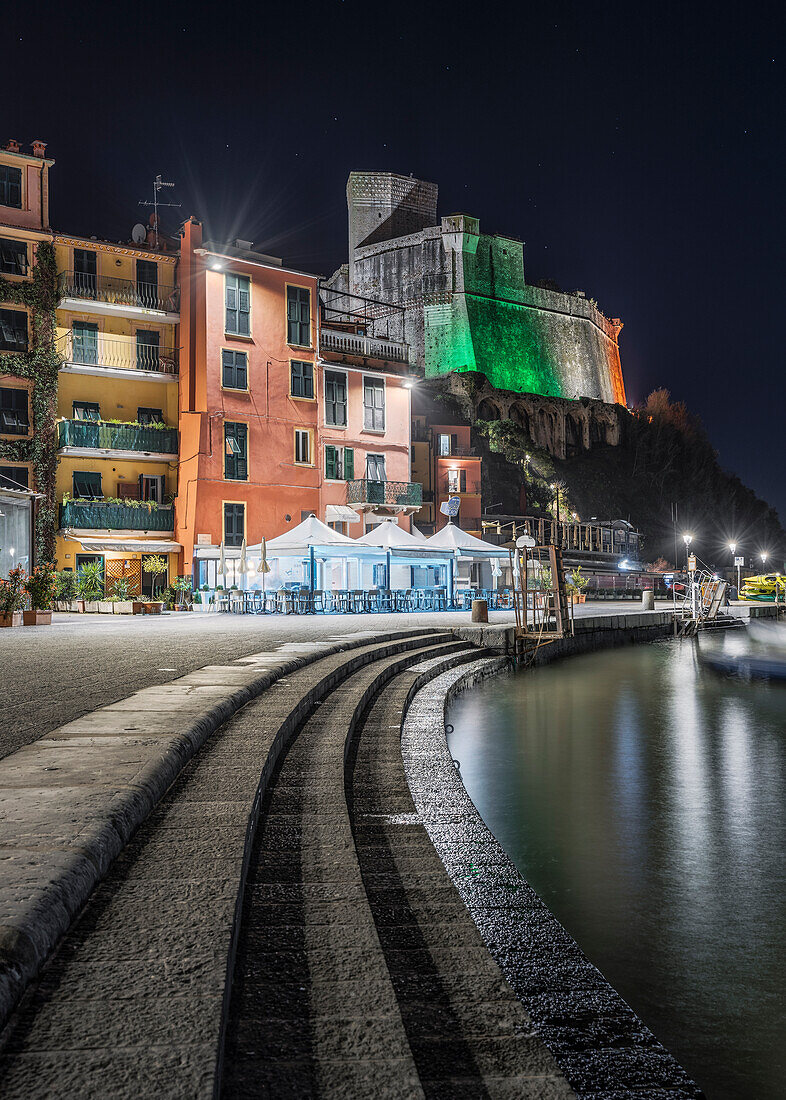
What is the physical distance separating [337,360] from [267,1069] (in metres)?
28.7

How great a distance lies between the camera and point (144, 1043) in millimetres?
1585

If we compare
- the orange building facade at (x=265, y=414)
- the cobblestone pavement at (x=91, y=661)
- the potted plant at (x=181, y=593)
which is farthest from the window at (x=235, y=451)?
the cobblestone pavement at (x=91, y=661)

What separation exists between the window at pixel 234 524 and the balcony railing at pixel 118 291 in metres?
6.75

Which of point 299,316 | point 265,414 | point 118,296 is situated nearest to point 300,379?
point 265,414

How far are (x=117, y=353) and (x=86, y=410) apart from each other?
2.08 meters

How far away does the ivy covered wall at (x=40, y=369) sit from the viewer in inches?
938

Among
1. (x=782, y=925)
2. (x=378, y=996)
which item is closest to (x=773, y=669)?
(x=782, y=925)

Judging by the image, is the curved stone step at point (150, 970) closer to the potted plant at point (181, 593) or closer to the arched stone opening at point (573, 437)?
the potted plant at point (181, 593)

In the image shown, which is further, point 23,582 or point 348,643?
point 23,582

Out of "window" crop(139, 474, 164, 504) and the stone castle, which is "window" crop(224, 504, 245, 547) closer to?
"window" crop(139, 474, 164, 504)

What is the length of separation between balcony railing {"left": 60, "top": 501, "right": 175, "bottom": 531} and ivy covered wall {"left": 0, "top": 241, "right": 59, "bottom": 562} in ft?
1.92

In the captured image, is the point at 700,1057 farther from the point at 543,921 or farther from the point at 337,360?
the point at 337,360

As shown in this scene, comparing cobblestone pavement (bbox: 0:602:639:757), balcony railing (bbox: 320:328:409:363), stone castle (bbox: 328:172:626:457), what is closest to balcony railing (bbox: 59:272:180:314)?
balcony railing (bbox: 320:328:409:363)

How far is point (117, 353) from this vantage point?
2573cm
